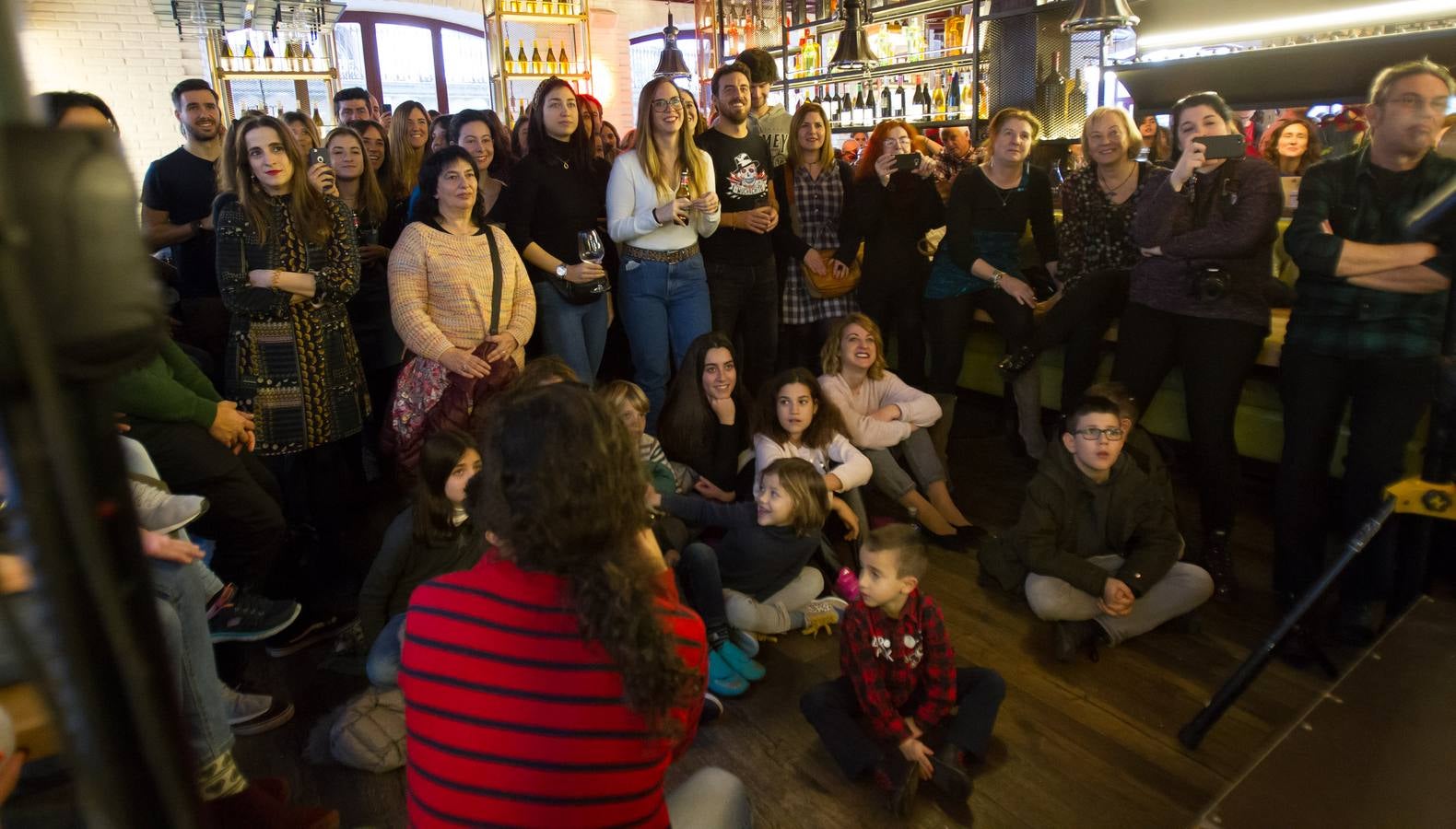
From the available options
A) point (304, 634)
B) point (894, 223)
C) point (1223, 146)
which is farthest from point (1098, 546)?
point (304, 634)

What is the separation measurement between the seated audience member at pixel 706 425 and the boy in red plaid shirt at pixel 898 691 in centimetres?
111

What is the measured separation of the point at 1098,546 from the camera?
263cm

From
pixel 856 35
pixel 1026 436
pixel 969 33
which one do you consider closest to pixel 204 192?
A: pixel 1026 436

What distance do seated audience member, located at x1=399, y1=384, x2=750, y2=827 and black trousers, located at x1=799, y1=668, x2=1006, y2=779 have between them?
912mm

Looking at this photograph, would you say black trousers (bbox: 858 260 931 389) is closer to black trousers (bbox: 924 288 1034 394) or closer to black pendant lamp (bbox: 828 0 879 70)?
black trousers (bbox: 924 288 1034 394)

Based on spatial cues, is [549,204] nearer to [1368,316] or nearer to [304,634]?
[304,634]

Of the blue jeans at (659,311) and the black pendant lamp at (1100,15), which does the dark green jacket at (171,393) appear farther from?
the black pendant lamp at (1100,15)

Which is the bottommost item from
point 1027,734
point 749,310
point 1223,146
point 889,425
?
point 1027,734

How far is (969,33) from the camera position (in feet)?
19.3

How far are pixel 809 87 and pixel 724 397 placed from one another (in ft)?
16.4

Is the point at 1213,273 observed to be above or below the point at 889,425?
above

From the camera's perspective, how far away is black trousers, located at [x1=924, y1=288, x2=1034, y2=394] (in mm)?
3555

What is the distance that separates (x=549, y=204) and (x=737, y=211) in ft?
2.40

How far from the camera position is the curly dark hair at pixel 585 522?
1075 millimetres
